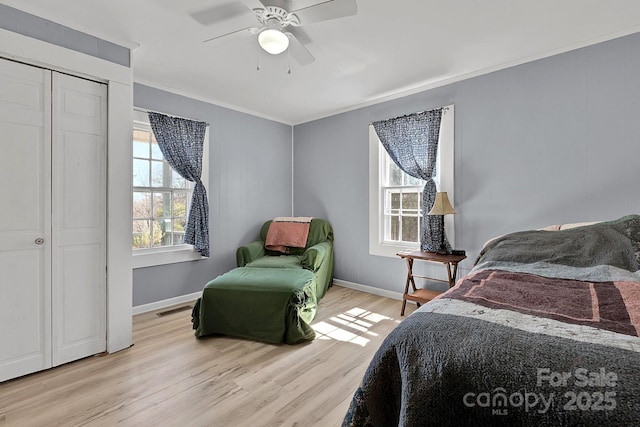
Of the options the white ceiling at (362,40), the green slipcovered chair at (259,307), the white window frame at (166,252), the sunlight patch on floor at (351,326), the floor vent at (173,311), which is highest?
the white ceiling at (362,40)

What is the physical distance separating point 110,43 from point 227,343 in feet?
8.44

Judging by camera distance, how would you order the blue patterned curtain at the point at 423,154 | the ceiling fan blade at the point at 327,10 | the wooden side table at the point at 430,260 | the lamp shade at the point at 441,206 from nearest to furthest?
the ceiling fan blade at the point at 327,10 → the wooden side table at the point at 430,260 → the lamp shade at the point at 441,206 → the blue patterned curtain at the point at 423,154

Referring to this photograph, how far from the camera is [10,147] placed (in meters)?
1.95

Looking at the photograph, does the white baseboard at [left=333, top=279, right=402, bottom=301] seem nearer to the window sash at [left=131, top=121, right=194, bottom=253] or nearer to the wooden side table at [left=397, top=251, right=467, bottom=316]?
the wooden side table at [left=397, top=251, right=467, bottom=316]

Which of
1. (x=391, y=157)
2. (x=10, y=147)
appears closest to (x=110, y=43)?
(x=10, y=147)

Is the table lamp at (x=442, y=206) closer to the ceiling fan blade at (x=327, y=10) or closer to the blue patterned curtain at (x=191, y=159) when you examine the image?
the ceiling fan blade at (x=327, y=10)

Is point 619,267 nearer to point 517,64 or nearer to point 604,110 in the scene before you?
point 604,110

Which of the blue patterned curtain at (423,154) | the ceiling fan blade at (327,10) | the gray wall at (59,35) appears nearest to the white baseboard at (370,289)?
the blue patterned curtain at (423,154)

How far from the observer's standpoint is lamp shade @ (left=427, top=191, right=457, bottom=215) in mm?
2875

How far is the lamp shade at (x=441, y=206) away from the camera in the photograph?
2875 mm

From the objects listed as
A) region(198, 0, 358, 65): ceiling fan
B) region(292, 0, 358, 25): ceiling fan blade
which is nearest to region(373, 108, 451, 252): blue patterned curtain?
region(198, 0, 358, 65): ceiling fan

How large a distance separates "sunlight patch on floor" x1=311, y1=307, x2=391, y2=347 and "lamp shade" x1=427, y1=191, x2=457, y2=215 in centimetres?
118

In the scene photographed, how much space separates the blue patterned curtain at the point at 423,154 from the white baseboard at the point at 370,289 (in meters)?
0.79

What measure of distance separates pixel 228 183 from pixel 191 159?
1.90 feet
